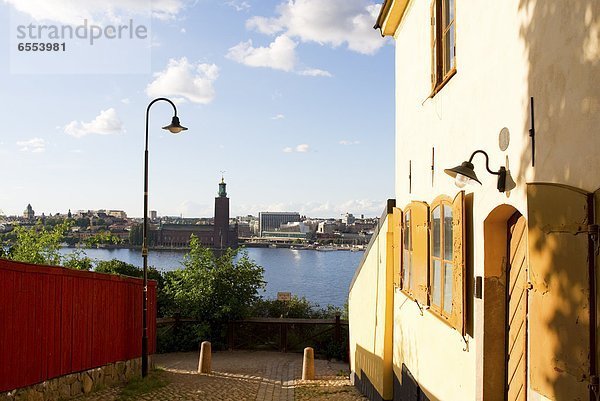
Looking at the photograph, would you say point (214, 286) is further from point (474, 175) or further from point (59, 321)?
point (474, 175)

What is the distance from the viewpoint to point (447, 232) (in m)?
5.81

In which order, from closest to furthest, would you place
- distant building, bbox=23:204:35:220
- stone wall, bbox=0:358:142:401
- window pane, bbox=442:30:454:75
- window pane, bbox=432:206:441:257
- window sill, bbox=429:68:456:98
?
window sill, bbox=429:68:456:98 → window pane, bbox=432:206:441:257 → window pane, bbox=442:30:454:75 → stone wall, bbox=0:358:142:401 → distant building, bbox=23:204:35:220

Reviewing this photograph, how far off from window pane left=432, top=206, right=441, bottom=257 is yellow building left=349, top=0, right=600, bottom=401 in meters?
0.02

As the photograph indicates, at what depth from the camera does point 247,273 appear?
1912cm

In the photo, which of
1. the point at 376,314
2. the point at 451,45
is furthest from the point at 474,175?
the point at 376,314

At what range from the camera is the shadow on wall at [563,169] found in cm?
310

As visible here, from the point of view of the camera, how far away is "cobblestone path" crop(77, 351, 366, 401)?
31.9 feet

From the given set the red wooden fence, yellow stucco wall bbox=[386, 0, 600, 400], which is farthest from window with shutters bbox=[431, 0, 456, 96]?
the red wooden fence

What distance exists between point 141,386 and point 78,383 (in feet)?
4.77

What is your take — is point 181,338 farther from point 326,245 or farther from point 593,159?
point 326,245

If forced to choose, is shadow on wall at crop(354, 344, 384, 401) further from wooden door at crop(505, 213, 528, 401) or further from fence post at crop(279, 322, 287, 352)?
fence post at crop(279, 322, 287, 352)

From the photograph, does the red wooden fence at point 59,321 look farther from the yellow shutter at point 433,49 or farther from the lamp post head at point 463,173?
the yellow shutter at point 433,49

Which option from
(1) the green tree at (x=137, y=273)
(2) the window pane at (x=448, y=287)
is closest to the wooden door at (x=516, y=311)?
(2) the window pane at (x=448, y=287)

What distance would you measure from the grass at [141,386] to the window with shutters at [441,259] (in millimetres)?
5461
